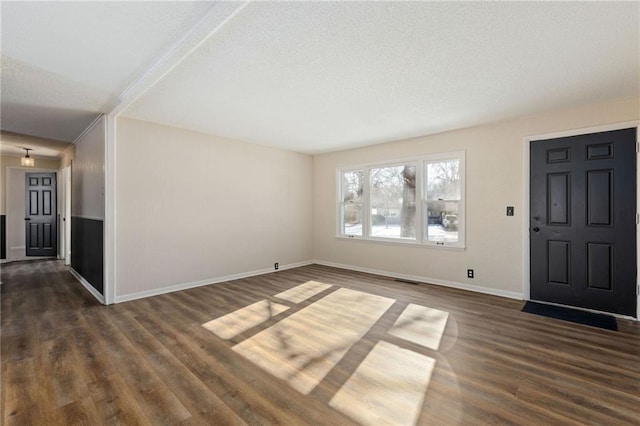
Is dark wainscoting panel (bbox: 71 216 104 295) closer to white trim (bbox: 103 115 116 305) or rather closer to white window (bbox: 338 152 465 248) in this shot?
white trim (bbox: 103 115 116 305)

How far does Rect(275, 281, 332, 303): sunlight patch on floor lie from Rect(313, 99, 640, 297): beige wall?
4.73 feet

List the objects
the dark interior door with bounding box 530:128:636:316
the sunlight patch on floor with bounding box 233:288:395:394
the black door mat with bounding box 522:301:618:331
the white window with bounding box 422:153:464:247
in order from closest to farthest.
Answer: the sunlight patch on floor with bounding box 233:288:395:394 → the black door mat with bounding box 522:301:618:331 → the dark interior door with bounding box 530:128:636:316 → the white window with bounding box 422:153:464:247

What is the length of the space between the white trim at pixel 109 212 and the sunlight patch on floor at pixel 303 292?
2.17 m

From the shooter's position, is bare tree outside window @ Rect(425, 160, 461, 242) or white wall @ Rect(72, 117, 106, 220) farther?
bare tree outside window @ Rect(425, 160, 461, 242)

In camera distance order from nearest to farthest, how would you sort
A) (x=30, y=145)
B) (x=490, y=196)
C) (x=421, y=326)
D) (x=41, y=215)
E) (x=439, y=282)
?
(x=421, y=326) → (x=490, y=196) → (x=439, y=282) → (x=30, y=145) → (x=41, y=215)

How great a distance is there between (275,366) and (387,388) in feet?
2.83

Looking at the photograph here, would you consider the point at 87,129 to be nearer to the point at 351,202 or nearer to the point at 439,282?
the point at 351,202

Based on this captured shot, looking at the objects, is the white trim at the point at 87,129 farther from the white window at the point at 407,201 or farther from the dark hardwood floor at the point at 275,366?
the white window at the point at 407,201

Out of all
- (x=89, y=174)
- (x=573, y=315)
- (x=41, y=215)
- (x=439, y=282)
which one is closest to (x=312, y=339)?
(x=439, y=282)

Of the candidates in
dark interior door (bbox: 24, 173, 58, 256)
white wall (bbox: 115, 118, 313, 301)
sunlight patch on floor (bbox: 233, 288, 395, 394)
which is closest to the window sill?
white wall (bbox: 115, 118, 313, 301)

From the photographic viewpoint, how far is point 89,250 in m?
4.54

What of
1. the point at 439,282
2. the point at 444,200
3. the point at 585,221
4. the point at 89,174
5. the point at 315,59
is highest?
the point at 315,59

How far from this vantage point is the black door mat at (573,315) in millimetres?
3154

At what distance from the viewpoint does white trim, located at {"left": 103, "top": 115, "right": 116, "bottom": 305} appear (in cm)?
384
